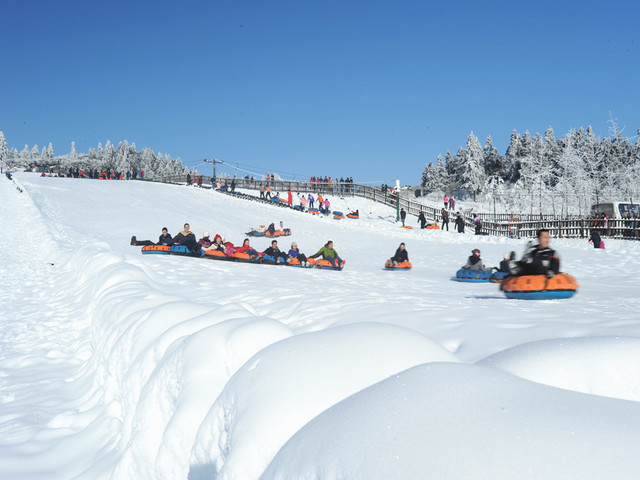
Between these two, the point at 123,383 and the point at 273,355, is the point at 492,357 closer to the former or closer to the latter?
the point at 273,355

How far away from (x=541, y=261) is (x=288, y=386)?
6.91 m

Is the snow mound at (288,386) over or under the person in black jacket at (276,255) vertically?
under

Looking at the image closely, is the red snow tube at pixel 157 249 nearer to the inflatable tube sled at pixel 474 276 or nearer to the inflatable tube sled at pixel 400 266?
the inflatable tube sled at pixel 400 266

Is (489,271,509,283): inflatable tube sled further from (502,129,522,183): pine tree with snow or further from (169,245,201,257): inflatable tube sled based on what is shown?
(502,129,522,183): pine tree with snow

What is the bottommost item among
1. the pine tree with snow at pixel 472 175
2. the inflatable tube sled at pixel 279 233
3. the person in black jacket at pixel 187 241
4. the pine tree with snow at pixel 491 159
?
the person in black jacket at pixel 187 241

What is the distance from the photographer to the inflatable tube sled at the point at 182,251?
15.9 meters

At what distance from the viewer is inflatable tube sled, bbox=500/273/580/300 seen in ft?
25.1

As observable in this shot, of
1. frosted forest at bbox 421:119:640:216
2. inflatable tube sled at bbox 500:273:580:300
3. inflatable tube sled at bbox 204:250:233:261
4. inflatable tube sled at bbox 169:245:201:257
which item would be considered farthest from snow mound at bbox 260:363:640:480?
frosted forest at bbox 421:119:640:216

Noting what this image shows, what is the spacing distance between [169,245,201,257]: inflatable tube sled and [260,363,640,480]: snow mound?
14.7 meters

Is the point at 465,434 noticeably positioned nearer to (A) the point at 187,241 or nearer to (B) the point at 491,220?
(A) the point at 187,241

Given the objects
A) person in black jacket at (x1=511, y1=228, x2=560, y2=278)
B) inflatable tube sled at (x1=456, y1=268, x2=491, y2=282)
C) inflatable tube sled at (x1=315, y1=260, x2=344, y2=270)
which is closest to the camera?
person in black jacket at (x1=511, y1=228, x2=560, y2=278)

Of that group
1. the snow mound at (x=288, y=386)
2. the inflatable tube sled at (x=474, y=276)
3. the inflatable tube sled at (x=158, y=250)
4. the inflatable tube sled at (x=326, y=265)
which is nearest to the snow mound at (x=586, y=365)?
the snow mound at (x=288, y=386)

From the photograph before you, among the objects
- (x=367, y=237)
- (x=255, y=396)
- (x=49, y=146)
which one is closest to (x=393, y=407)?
(x=255, y=396)

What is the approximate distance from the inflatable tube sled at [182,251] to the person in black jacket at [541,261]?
10935mm
